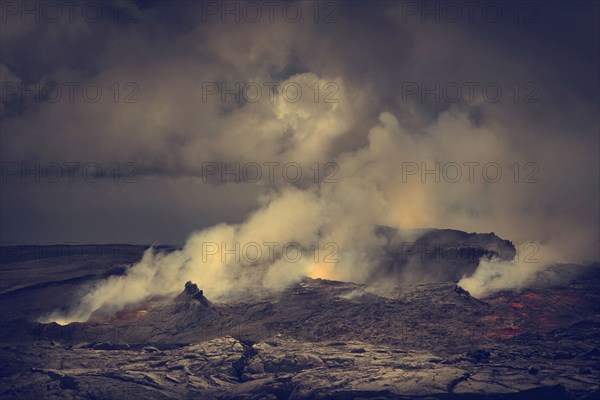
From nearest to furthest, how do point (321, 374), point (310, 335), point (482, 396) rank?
1. point (482, 396)
2. point (321, 374)
3. point (310, 335)

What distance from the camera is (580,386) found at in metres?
161

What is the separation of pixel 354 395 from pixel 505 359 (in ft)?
117

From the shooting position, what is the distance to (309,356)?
176 meters

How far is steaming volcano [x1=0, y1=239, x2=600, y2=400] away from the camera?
162250 millimetres

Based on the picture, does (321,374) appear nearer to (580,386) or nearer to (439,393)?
(439,393)

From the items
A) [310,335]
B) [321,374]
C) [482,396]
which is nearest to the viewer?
[482,396]

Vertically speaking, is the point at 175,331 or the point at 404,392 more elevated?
the point at 175,331

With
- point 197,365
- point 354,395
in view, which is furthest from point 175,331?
point 354,395

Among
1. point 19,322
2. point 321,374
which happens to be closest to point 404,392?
point 321,374

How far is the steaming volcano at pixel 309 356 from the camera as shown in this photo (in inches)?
6388

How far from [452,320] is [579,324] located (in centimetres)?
2862

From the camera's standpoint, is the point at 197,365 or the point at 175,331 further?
the point at 175,331

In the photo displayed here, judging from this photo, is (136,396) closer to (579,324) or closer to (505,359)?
(505,359)

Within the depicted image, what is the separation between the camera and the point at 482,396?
156750mm
